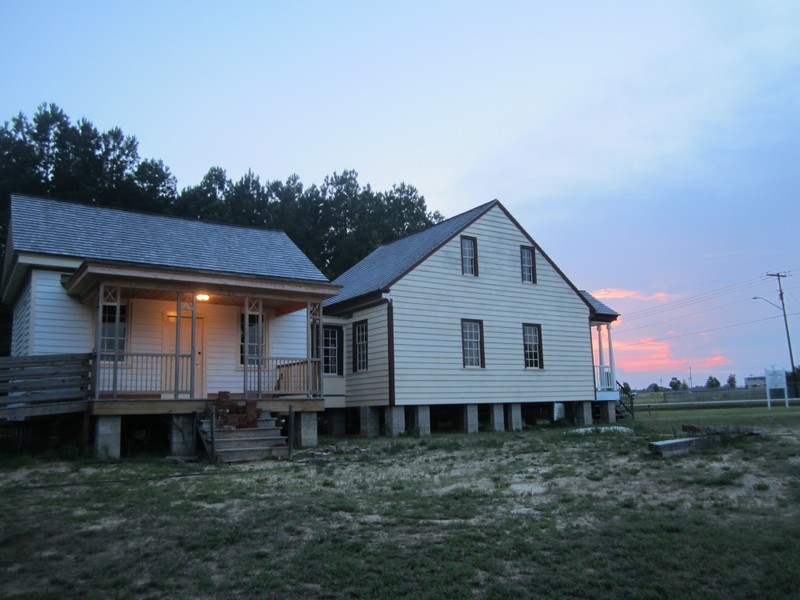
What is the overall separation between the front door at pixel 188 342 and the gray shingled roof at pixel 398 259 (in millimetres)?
5129

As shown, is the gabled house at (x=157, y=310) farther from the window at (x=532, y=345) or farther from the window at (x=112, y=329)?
the window at (x=532, y=345)

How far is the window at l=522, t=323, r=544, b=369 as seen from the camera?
23.7 meters

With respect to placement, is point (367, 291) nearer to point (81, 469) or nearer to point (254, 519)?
point (81, 469)

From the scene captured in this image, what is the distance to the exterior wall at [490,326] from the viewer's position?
20766 millimetres

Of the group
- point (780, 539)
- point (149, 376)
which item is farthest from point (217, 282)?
Result: point (780, 539)

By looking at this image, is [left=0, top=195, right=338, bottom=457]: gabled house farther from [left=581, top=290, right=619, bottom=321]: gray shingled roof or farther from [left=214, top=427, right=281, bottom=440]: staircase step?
[left=581, top=290, right=619, bottom=321]: gray shingled roof

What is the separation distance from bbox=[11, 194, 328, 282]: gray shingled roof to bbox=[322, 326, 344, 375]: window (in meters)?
3.27

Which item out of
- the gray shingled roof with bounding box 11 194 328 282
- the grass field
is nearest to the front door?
the gray shingled roof with bounding box 11 194 328 282

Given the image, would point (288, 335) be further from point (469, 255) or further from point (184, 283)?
point (469, 255)

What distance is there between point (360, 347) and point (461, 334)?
3150 mm

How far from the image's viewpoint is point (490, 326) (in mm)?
22594

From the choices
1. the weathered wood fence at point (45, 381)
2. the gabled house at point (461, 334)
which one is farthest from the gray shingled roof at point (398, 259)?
the weathered wood fence at point (45, 381)

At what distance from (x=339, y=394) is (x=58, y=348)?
846 cm

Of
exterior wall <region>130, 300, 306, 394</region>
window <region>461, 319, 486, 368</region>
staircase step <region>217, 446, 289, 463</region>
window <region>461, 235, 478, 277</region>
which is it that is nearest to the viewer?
staircase step <region>217, 446, 289, 463</region>
